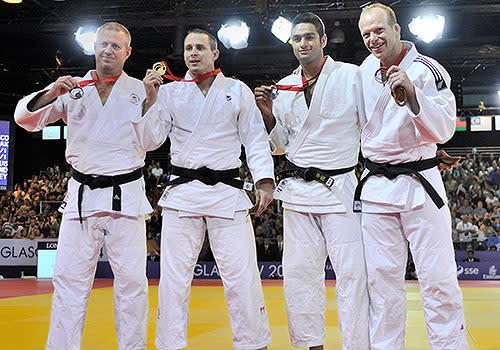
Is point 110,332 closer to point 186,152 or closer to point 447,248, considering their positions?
point 186,152

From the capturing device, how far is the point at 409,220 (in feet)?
9.59

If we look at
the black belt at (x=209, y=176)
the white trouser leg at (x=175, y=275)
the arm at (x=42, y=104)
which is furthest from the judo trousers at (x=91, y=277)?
the arm at (x=42, y=104)

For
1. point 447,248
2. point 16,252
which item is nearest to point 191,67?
point 447,248

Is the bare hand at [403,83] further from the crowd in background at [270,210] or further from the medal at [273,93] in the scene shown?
the crowd in background at [270,210]

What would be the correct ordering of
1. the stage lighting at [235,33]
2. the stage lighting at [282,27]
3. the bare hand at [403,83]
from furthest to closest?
the stage lighting at [235,33] → the stage lighting at [282,27] → the bare hand at [403,83]

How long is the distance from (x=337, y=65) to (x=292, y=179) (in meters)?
0.79

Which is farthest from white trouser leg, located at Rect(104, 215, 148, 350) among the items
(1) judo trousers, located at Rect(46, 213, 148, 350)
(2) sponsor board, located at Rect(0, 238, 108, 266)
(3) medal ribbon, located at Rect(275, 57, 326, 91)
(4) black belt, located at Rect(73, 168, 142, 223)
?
(2) sponsor board, located at Rect(0, 238, 108, 266)

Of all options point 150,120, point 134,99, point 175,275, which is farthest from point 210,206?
point 134,99

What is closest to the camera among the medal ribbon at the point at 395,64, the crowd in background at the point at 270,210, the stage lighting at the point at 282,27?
the medal ribbon at the point at 395,64

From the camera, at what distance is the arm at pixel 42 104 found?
3.18 meters

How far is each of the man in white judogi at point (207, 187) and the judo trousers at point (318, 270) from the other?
0.22 m

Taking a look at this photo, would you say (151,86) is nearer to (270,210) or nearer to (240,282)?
(240,282)

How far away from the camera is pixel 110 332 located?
459 cm

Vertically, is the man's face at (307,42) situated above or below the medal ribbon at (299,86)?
above
